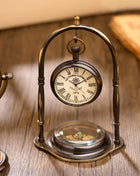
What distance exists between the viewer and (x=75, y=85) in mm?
1483

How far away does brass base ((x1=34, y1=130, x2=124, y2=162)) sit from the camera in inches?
59.4

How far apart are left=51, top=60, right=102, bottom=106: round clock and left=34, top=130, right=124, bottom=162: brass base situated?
0.21 m

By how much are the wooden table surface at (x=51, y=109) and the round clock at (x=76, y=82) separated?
0.88ft

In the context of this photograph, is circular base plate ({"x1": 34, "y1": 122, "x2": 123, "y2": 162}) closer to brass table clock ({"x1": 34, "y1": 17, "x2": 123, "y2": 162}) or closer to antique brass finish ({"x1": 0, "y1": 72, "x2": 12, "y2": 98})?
brass table clock ({"x1": 34, "y1": 17, "x2": 123, "y2": 162})

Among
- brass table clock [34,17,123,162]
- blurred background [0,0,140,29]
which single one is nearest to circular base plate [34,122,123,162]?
brass table clock [34,17,123,162]

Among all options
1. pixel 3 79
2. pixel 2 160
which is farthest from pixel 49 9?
pixel 2 160

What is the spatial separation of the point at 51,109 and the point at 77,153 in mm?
413

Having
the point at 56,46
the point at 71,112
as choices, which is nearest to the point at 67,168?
the point at 71,112

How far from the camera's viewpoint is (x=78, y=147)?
1535mm

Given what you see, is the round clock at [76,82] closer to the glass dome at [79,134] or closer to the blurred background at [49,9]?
the glass dome at [79,134]

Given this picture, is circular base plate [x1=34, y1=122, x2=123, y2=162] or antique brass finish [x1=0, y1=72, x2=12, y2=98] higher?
antique brass finish [x1=0, y1=72, x2=12, y2=98]

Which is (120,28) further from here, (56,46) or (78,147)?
(78,147)

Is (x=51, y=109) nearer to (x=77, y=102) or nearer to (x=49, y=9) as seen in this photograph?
(x=77, y=102)

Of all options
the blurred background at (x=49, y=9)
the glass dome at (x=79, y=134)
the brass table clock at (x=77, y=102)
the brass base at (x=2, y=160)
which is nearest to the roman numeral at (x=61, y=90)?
the brass table clock at (x=77, y=102)
